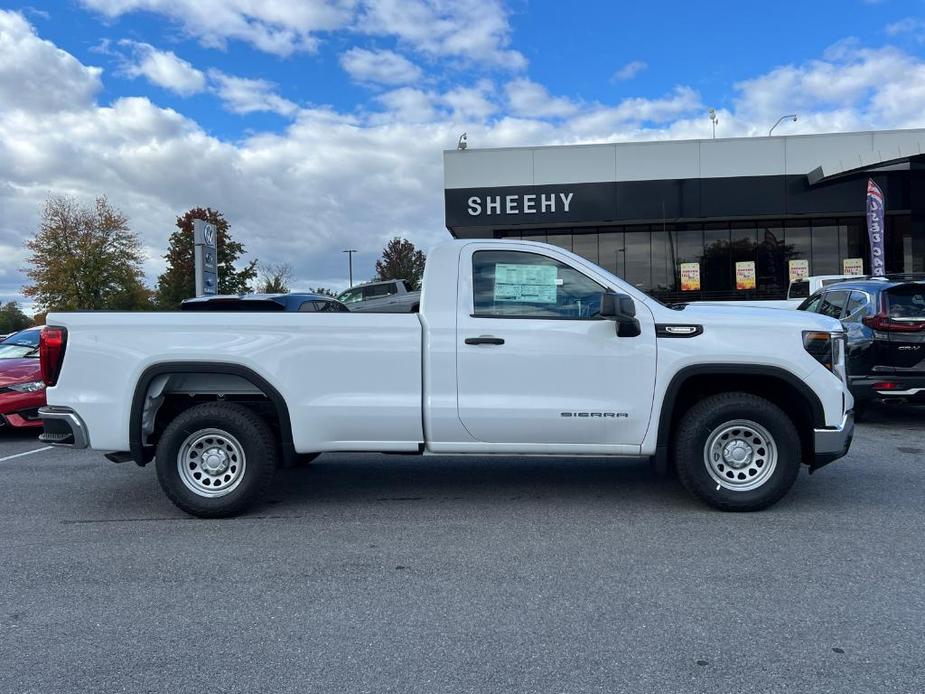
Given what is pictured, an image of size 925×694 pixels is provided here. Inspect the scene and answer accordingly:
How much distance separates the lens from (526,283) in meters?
Answer: 5.28

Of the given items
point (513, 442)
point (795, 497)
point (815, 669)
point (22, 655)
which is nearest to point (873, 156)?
point (795, 497)

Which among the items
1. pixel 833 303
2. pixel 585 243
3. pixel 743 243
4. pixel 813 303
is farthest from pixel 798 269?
pixel 833 303

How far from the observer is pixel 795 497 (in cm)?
567

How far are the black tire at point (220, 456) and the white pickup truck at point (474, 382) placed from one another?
0.01 m

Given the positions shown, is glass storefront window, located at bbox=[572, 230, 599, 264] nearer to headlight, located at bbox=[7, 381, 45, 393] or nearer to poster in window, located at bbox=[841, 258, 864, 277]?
poster in window, located at bbox=[841, 258, 864, 277]

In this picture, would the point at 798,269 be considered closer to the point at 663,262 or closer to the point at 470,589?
the point at 663,262

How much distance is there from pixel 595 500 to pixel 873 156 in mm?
19639

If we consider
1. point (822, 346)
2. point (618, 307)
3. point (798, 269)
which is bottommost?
point (822, 346)

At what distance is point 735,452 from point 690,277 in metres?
20.3

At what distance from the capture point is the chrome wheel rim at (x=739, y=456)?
5105 millimetres

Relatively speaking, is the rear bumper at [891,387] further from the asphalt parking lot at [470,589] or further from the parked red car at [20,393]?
the parked red car at [20,393]

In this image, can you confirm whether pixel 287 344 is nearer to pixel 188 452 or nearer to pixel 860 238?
pixel 188 452

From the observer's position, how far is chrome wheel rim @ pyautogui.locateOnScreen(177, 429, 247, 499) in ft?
17.1

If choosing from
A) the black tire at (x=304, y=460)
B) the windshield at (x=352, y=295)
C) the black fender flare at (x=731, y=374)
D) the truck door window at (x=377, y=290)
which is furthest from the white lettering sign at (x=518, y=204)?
the black fender flare at (x=731, y=374)
